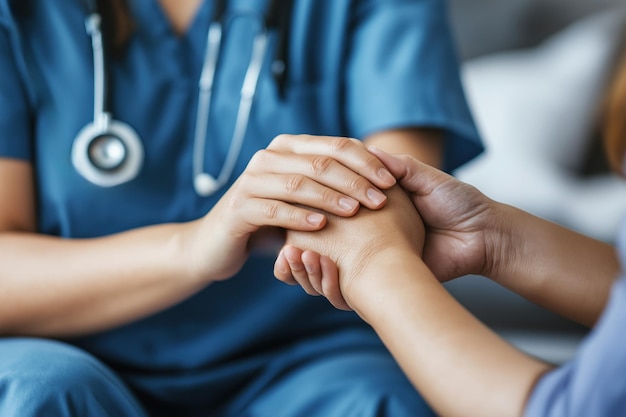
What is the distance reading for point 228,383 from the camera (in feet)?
3.15

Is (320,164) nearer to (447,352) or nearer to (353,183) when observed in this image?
(353,183)

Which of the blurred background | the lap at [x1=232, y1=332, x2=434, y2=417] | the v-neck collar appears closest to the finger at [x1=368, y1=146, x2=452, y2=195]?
the lap at [x1=232, y1=332, x2=434, y2=417]

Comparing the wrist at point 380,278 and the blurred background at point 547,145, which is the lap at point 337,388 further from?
the blurred background at point 547,145

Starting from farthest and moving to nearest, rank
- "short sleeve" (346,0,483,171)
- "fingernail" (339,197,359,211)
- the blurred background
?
the blurred background, "short sleeve" (346,0,483,171), "fingernail" (339,197,359,211)

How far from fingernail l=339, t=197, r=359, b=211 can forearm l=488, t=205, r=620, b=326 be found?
6.1 inches

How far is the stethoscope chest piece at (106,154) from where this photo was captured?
3.08 feet

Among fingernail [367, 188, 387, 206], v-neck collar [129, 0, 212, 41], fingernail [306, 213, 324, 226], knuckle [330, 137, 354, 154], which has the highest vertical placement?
v-neck collar [129, 0, 212, 41]

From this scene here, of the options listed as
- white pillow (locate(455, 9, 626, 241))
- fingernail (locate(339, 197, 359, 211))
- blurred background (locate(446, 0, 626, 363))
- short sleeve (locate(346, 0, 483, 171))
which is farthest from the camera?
white pillow (locate(455, 9, 626, 241))

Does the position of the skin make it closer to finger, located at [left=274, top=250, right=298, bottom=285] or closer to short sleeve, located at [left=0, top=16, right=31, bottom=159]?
finger, located at [left=274, top=250, right=298, bottom=285]

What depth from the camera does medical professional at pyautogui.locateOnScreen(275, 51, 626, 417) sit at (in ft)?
1.81

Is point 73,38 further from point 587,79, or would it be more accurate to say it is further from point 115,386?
point 587,79

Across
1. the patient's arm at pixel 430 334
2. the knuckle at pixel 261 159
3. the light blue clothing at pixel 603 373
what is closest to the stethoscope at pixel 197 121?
the knuckle at pixel 261 159

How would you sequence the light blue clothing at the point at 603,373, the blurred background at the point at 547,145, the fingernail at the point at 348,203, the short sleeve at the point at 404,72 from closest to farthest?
the light blue clothing at the point at 603,373 < the fingernail at the point at 348,203 < the short sleeve at the point at 404,72 < the blurred background at the point at 547,145

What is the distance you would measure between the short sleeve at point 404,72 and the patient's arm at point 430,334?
26cm
